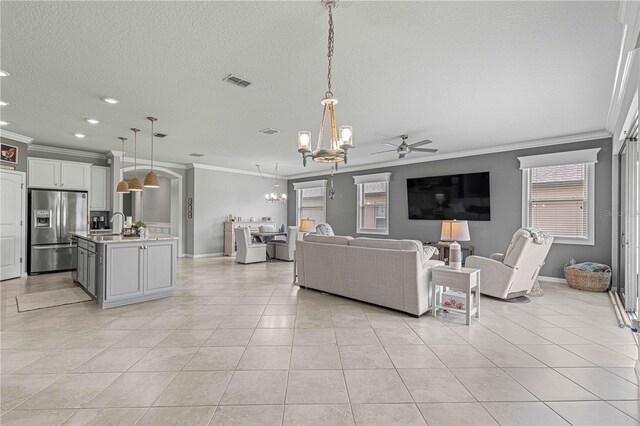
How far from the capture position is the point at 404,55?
2744 mm

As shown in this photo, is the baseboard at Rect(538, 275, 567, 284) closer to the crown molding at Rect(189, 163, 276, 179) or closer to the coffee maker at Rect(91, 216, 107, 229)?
the crown molding at Rect(189, 163, 276, 179)

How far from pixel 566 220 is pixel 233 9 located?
6.22 metres

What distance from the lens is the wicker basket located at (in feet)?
15.6

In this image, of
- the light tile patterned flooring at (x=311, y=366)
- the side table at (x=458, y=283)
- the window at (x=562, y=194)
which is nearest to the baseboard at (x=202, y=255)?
the light tile patterned flooring at (x=311, y=366)

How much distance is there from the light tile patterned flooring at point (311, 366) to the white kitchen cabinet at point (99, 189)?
3502 mm

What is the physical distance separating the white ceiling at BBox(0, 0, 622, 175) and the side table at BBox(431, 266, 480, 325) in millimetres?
2074

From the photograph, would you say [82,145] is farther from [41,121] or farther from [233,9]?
[233,9]

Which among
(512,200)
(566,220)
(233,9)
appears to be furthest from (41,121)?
(566,220)

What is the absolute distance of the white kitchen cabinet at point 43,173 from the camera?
6035 mm

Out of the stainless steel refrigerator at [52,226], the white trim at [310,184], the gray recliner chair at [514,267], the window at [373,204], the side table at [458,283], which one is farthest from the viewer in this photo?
the white trim at [310,184]

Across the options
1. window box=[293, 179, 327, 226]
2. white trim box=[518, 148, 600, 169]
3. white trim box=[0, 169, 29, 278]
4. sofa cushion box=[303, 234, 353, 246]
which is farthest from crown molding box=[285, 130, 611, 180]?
white trim box=[0, 169, 29, 278]

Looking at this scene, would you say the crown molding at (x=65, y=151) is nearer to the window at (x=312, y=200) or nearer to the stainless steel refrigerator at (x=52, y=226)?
the stainless steel refrigerator at (x=52, y=226)

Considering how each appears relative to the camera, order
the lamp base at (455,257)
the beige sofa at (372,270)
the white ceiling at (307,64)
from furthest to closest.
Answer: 1. the lamp base at (455,257)
2. the beige sofa at (372,270)
3. the white ceiling at (307,64)

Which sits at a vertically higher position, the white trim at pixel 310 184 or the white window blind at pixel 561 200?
the white trim at pixel 310 184
